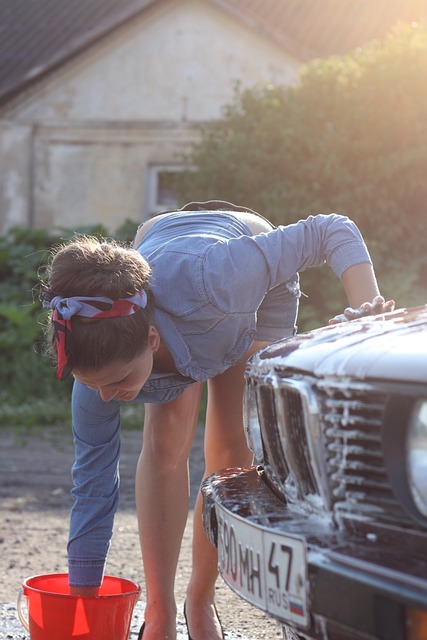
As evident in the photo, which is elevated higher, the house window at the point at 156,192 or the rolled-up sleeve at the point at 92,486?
the house window at the point at 156,192

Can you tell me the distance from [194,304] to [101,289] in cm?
32

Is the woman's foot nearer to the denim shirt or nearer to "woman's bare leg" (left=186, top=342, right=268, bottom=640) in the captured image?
"woman's bare leg" (left=186, top=342, right=268, bottom=640)

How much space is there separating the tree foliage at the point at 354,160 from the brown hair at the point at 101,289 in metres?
6.55

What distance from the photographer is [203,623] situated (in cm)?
341

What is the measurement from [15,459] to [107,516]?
176 inches

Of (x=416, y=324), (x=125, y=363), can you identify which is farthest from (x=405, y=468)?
(x=125, y=363)

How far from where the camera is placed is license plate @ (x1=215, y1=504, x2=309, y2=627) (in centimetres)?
213

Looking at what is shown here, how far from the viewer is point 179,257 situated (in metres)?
3.00

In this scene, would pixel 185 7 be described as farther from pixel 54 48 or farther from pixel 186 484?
pixel 186 484

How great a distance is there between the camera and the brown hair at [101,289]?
2.76m

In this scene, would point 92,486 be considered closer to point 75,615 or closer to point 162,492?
point 162,492

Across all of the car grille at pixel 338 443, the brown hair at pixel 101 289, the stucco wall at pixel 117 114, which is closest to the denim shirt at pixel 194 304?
the brown hair at pixel 101 289

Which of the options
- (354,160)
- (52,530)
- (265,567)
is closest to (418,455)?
(265,567)

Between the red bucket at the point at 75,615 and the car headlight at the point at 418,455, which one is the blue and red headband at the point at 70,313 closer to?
the red bucket at the point at 75,615
